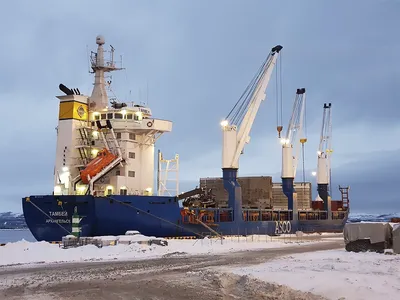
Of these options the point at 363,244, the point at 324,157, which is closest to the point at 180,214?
the point at 363,244

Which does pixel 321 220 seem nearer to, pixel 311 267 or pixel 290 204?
pixel 290 204

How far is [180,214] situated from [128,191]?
398 cm

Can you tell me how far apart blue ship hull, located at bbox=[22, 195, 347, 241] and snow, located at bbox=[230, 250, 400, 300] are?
14008 mm

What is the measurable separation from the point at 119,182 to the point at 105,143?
2.85 m

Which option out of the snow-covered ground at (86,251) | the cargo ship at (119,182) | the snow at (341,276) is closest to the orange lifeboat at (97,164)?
the cargo ship at (119,182)

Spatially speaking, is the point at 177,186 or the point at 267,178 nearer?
the point at 177,186

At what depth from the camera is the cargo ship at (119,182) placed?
101 ft

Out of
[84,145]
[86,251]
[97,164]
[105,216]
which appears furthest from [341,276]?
[84,145]

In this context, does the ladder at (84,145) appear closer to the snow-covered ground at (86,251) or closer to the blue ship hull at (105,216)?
the blue ship hull at (105,216)

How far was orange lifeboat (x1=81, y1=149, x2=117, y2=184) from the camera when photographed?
107ft

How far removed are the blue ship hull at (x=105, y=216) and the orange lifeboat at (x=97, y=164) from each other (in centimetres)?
232

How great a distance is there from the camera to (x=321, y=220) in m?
50.1

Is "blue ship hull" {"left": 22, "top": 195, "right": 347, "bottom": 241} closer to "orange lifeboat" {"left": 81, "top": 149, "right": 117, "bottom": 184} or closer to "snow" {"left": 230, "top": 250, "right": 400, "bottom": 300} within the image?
"orange lifeboat" {"left": 81, "top": 149, "right": 117, "bottom": 184}

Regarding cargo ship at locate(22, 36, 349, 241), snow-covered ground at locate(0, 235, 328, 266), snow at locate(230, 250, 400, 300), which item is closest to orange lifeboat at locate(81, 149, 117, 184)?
cargo ship at locate(22, 36, 349, 241)
